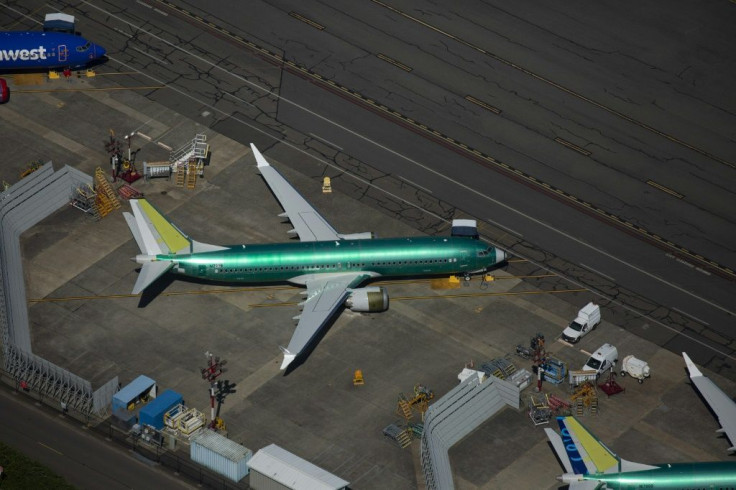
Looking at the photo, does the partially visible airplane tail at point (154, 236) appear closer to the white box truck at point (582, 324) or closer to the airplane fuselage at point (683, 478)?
the white box truck at point (582, 324)

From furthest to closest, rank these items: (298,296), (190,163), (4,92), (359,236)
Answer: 1. (4,92)
2. (190,163)
3. (359,236)
4. (298,296)

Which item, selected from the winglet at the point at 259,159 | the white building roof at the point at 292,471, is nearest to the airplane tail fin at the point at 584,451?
the white building roof at the point at 292,471

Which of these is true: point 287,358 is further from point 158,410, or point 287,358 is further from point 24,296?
point 24,296

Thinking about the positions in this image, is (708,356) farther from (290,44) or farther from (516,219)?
(290,44)

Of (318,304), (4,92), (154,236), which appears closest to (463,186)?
(318,304)

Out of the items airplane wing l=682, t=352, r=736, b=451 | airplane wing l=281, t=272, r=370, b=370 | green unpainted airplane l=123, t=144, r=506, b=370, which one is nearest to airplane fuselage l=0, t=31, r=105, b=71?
green unpainted airplane l=123, t=144, r=506, b=370

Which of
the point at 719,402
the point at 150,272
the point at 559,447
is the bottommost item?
the point at 559,447
